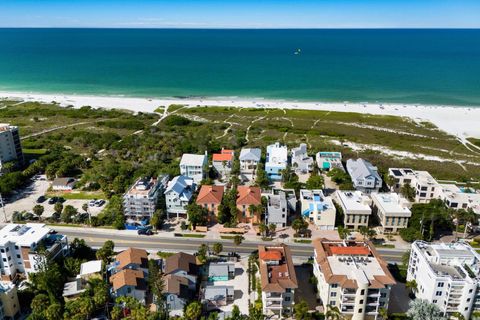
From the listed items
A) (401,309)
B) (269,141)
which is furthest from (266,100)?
(401,309)

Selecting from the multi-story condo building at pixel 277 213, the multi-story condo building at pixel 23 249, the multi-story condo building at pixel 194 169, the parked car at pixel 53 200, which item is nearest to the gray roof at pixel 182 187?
the multi-story condo building at pixel 194 169

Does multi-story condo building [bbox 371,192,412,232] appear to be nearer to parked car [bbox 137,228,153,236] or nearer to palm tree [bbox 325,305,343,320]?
palm tree [bbox 325,305,343,320]

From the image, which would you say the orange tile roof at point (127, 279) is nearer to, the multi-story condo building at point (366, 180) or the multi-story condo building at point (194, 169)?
the multi-story condo building at point (194, 169)

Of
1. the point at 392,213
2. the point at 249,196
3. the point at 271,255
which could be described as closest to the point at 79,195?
the point at 249,196

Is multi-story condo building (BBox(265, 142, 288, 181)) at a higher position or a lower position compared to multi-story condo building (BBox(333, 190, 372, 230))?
higher

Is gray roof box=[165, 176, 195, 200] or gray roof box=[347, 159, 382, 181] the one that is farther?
gray roof box=[347, 159, 382, 181]

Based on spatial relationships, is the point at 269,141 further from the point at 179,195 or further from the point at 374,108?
the point at 374,108

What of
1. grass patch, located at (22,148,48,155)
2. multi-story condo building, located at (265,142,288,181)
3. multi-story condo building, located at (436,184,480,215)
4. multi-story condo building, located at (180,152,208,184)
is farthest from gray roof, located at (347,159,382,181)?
grass patch, located at (22,148,48,155)

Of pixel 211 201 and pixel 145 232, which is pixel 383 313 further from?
pixel 145 232
